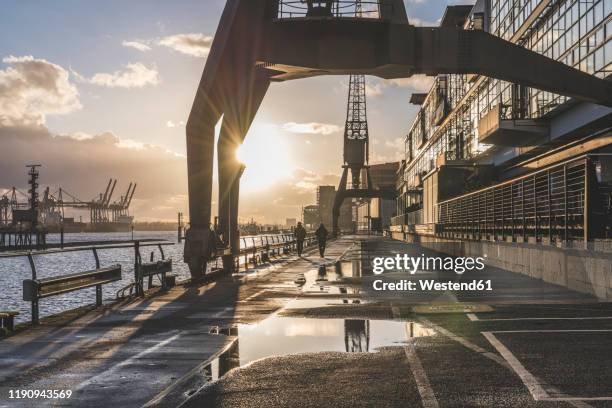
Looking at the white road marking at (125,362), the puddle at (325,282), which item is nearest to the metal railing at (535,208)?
the puddle at (325,282)

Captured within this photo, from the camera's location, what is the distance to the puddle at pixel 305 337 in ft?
29.0

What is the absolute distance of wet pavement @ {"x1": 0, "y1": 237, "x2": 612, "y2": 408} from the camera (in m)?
6.60

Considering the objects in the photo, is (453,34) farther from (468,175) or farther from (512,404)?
(468,175)

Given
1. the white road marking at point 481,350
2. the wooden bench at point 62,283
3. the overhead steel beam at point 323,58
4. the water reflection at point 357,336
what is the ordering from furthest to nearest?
1. the overhead steel beam at point 323,58
2. the wooden bench at point 62,283
3. the water reflection at point 357,336
4. the white road marking at point 481,350

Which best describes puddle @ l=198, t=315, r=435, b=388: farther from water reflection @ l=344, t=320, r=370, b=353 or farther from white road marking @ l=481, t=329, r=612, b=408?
white road marking @ l=481, t=329, r=612, b=408

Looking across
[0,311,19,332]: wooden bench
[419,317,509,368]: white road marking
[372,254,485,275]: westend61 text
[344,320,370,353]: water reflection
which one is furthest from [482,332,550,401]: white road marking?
[372,254,485,275]: westend61 text

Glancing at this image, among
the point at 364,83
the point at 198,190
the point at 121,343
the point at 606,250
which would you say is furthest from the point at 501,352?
the point at 364,83

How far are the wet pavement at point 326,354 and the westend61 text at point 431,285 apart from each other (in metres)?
3.09

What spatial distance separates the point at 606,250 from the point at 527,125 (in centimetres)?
2706

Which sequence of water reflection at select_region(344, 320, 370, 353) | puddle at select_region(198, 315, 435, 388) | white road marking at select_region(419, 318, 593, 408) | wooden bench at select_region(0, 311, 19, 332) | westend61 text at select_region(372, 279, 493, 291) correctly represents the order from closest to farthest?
white road marking at select_region(419, 318, 593, 408)
puddle at select_region(198, 315, 435, 388)
water reflection at select_region(344, 320, 370, 353)
wooden bench at select_region(0, 311, 19, 332)
westend61 text at select_region(372, 279, 493, 291)

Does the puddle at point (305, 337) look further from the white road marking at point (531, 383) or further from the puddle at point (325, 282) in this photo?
the puddle at point (325, 282)

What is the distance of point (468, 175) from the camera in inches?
2365

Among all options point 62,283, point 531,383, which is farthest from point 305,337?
point 62,283

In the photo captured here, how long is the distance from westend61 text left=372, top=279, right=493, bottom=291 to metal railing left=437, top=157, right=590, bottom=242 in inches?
93.9
